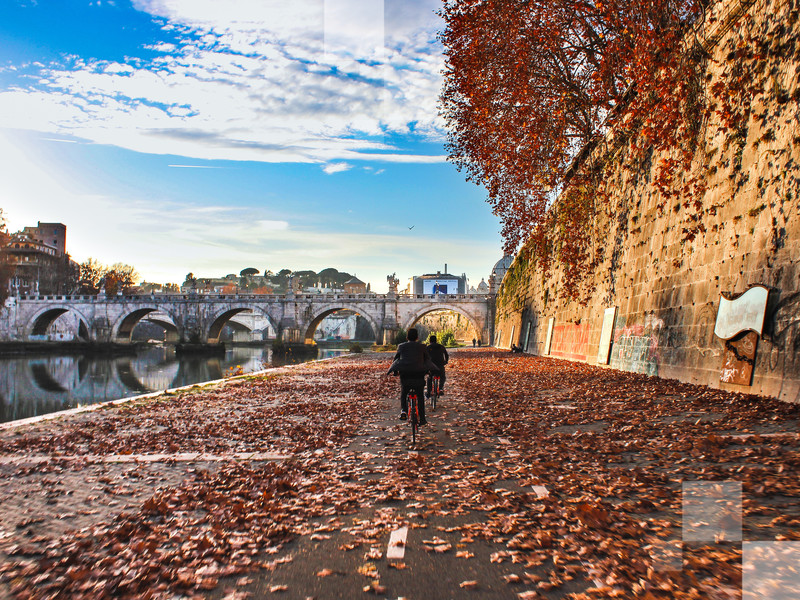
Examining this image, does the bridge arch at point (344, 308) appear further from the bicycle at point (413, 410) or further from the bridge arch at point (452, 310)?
the bicycle at point (413, 410)

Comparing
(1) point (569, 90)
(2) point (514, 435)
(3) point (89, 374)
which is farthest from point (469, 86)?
(3) point (89, 374)

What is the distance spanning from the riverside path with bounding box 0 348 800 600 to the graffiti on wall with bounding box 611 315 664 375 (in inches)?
147

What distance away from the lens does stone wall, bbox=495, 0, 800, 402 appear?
27.7 ft

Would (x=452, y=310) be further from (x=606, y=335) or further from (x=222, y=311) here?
(x=606, y=335)

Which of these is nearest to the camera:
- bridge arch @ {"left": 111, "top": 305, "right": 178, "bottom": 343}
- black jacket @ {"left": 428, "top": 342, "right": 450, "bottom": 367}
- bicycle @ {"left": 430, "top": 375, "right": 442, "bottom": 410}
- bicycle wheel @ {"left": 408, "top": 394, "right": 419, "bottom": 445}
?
bicycle wheel @ {"left": 408, "top": 394, "right": 419, "bottom": 445}

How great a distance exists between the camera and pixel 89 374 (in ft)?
131

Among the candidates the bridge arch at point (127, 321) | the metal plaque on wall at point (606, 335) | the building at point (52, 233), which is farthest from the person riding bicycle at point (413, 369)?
the building at point (52, 233)

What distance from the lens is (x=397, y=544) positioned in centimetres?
418

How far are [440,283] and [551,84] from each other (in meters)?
102

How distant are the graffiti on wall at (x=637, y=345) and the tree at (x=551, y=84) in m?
4.44

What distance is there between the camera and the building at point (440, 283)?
400ft

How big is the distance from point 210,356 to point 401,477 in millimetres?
66651

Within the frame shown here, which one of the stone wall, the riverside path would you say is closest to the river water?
the riverside path

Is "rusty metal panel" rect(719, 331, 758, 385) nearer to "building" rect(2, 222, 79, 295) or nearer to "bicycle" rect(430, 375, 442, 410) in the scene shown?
"bicycle" rect(430, 375, 442, 410)
